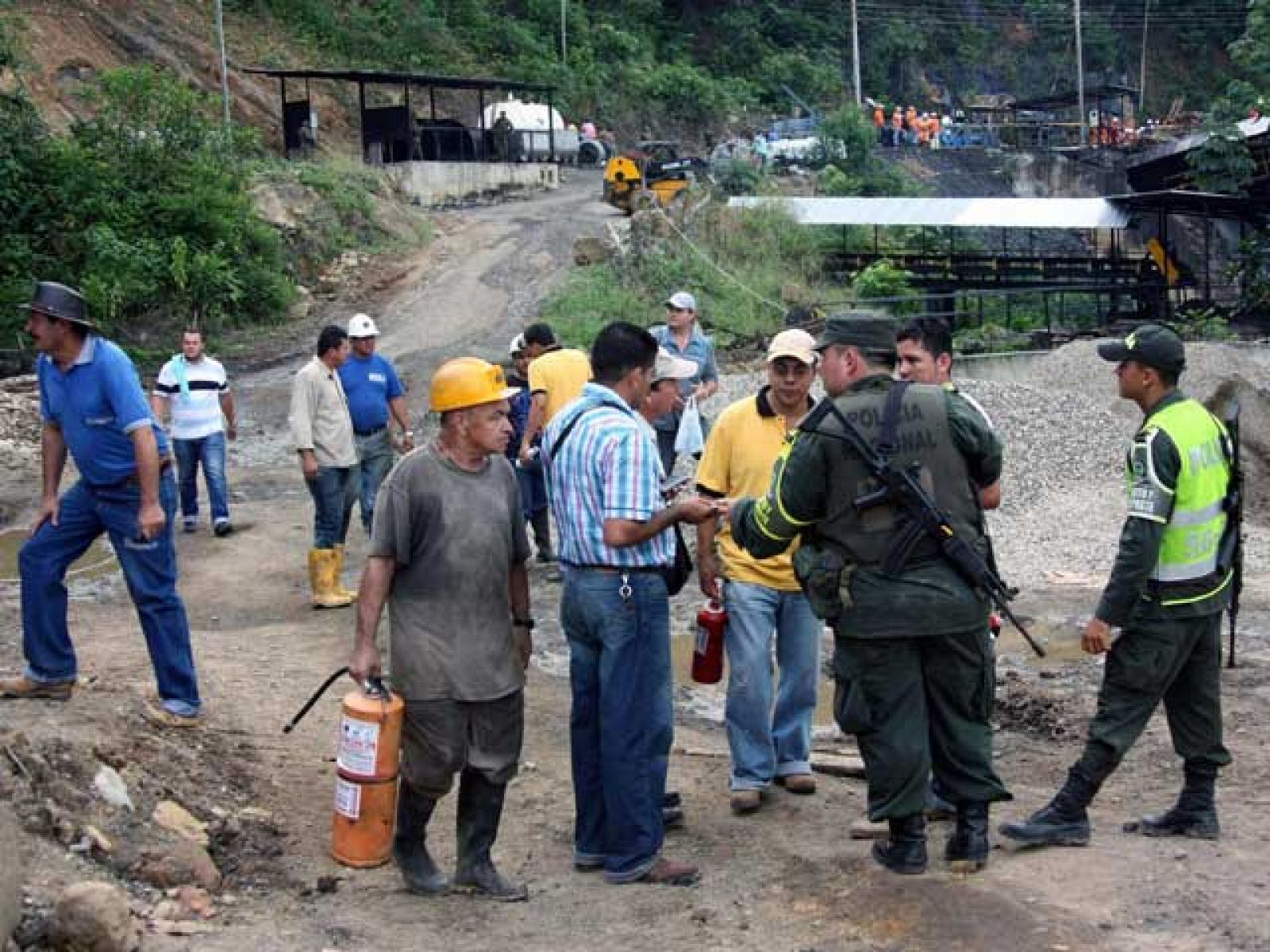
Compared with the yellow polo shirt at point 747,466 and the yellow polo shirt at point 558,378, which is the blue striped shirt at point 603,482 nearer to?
the yellow polo shirt at point 747,466

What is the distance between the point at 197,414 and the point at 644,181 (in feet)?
69.8

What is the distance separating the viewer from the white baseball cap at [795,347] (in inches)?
248

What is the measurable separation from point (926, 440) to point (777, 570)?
1.19 metres

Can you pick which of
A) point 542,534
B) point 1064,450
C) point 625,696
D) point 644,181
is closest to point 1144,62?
point 644,181

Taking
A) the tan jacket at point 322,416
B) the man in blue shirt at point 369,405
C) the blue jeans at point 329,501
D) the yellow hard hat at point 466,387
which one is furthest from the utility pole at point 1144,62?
the yellow hard hat at point 466,387

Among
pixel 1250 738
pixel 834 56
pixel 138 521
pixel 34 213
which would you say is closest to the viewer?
pixel 138 521

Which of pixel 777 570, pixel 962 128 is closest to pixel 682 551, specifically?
pixel 777 570

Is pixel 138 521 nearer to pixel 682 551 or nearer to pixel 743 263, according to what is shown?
pixel 682 551

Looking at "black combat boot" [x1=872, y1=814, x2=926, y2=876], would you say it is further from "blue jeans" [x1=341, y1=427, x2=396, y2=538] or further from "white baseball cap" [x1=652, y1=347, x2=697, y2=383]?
"blue jeans" [x1=341, y1=427, x2=396, y2=538]

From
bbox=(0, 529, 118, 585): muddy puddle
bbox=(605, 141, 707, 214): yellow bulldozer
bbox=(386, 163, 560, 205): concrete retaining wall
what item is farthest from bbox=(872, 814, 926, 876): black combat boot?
bbox=(386, 163, 560, 205): concrete retaining wall

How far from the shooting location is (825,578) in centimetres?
546

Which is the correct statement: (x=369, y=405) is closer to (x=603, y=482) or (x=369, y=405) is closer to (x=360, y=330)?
(x=360, y=330)

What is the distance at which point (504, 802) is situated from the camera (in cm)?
676

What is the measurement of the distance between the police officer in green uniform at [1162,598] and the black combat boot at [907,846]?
512 millimetres
